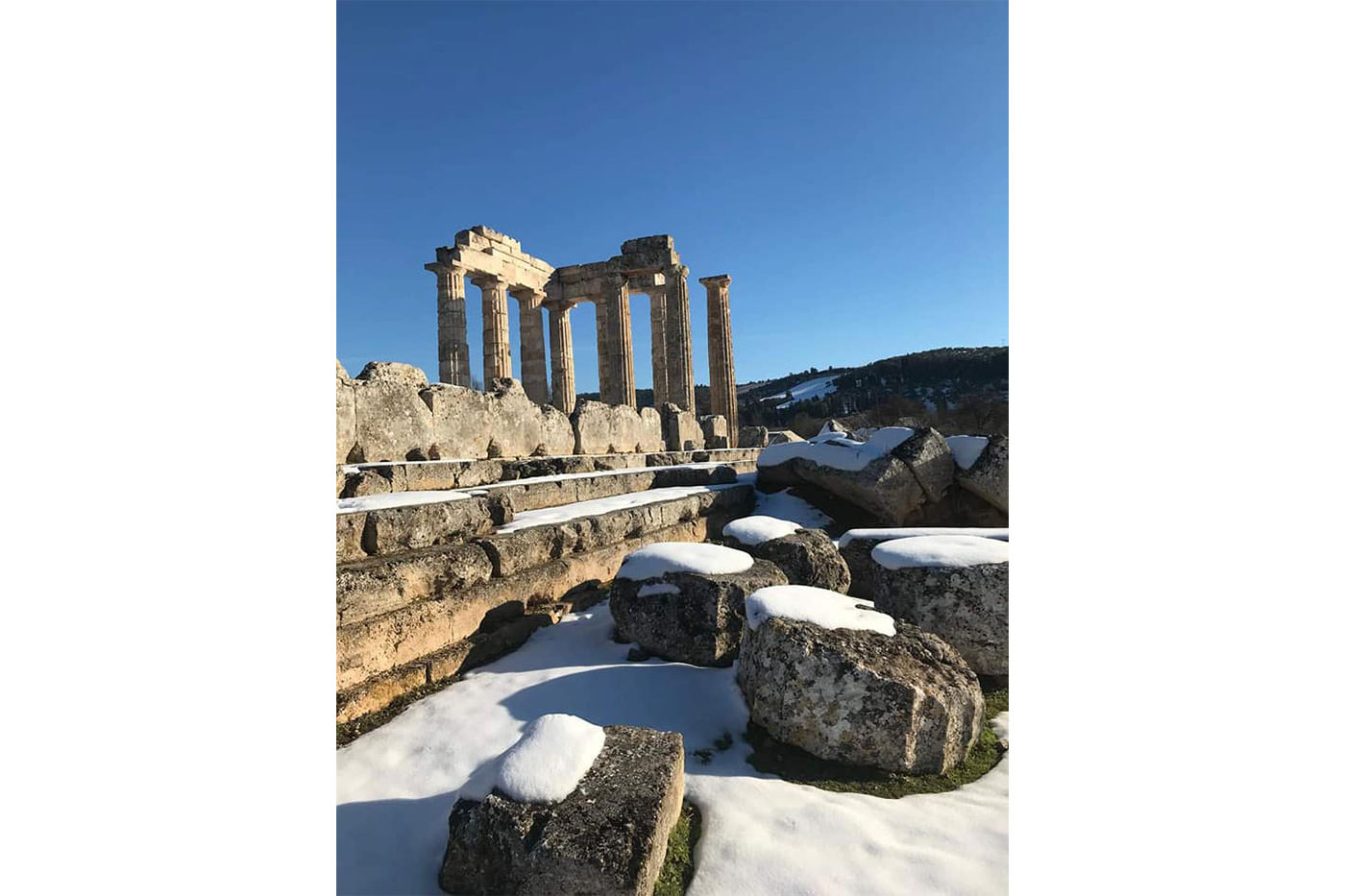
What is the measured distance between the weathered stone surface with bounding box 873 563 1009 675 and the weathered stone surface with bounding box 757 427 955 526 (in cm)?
277

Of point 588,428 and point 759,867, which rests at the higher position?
point 588,428

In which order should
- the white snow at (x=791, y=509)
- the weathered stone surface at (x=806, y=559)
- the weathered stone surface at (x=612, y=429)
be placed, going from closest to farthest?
1. the weathered stone surface at (x=806, y=559)
2. the white snow at (x=791, y=509)
3. the weathered stone surface at (x=612, y=429)

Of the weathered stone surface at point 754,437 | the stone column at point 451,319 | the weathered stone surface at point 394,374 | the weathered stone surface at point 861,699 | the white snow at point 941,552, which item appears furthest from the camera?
the weathered stone surface at point 754,437

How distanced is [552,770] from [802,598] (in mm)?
1274

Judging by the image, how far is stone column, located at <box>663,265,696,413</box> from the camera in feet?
56.2

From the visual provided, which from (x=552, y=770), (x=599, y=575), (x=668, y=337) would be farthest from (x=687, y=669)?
(x=668, y=337)

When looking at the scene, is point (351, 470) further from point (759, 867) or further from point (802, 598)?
point (759, 867)

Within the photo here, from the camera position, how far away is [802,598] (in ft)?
8.44

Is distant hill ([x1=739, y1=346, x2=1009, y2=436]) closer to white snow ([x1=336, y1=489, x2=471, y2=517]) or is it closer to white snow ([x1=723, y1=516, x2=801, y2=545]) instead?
white snow ([x1=723, y1=516, x2=801, y2=545])

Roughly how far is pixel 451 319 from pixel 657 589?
1390cm

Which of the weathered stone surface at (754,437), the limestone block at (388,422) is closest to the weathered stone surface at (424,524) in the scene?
the limestone block at (388,422)

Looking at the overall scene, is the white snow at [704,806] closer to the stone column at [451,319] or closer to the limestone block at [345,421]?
the limestone block at [345,421]

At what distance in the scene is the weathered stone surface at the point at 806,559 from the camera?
3.84 m

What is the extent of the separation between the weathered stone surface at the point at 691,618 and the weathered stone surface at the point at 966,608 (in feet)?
2.56
